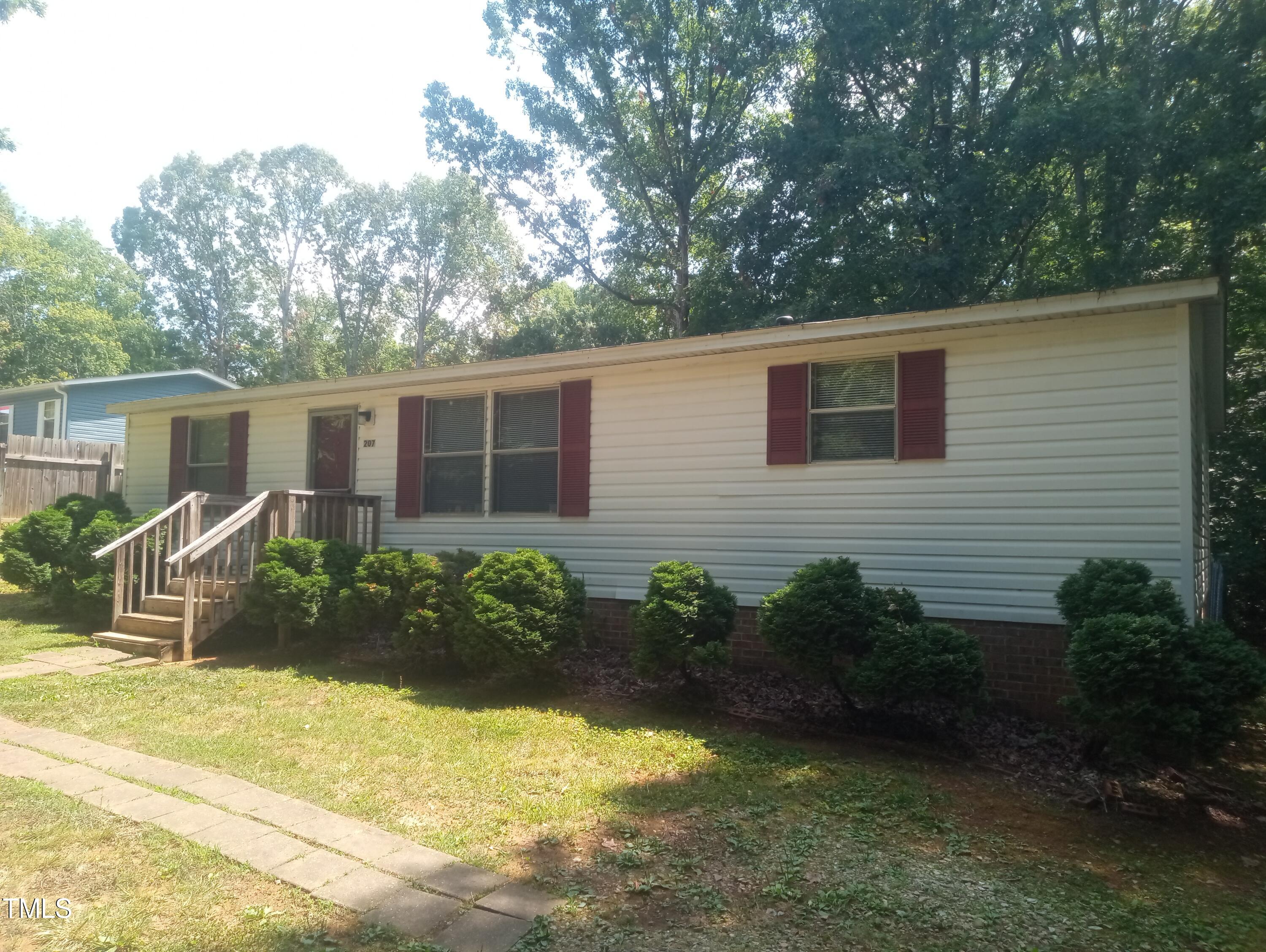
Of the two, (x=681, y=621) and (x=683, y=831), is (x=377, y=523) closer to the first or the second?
(x=681, y=621)

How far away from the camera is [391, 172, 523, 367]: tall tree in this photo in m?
33.8

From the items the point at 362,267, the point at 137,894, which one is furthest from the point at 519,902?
the point at 362,267

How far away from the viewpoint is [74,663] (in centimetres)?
778

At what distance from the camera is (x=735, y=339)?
7.71 metres

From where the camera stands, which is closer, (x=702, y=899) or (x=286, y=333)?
(x=702, y=899)

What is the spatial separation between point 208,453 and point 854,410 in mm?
8782

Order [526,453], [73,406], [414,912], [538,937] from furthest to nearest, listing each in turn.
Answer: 1. [73,406]
2. [526,453]
3. [414,912]
4. [538,937]

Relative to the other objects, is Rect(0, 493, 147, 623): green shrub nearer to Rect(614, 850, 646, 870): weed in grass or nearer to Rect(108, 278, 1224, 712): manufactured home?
Rect(108, 278, 1224, 712): manufactured home

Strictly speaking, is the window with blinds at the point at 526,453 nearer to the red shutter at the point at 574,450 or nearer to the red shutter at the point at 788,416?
the red shutter at the point at 574,450

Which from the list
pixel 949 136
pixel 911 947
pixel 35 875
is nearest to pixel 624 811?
pixel 911 947

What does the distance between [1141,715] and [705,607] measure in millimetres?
2884

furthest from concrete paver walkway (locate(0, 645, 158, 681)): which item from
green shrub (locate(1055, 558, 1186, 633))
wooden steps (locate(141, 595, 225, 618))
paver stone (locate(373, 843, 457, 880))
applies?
green shrub (locate(1055, 558, 1186, 633))

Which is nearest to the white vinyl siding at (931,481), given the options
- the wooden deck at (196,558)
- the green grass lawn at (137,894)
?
the wooden deck at (196,558)

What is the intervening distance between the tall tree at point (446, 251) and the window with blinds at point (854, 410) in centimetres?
2708
